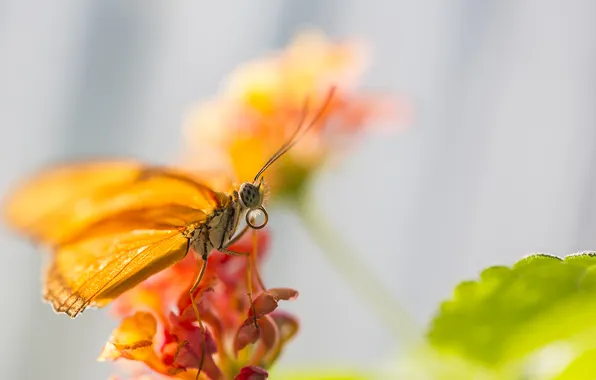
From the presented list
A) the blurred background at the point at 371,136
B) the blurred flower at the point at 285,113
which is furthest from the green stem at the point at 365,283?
the blurred background at the point at 371,136

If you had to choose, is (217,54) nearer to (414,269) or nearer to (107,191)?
(414,269)

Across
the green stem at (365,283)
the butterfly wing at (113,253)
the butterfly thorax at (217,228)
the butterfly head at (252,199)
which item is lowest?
→ the butterfly wing at (113,253)

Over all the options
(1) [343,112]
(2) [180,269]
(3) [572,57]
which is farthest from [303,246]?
(2) [180,269]

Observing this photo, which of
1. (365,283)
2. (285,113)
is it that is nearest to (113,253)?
(285,113)

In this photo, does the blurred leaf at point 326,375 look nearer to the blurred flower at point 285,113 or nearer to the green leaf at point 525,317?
the green leaf at point 525,317

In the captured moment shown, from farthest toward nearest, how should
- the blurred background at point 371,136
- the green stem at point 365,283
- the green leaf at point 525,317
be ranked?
the blurred background at point 371,136, the green stem at point 365,283, the green leaf at point 525,317

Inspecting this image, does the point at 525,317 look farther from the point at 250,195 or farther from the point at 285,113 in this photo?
the point at 285,113
